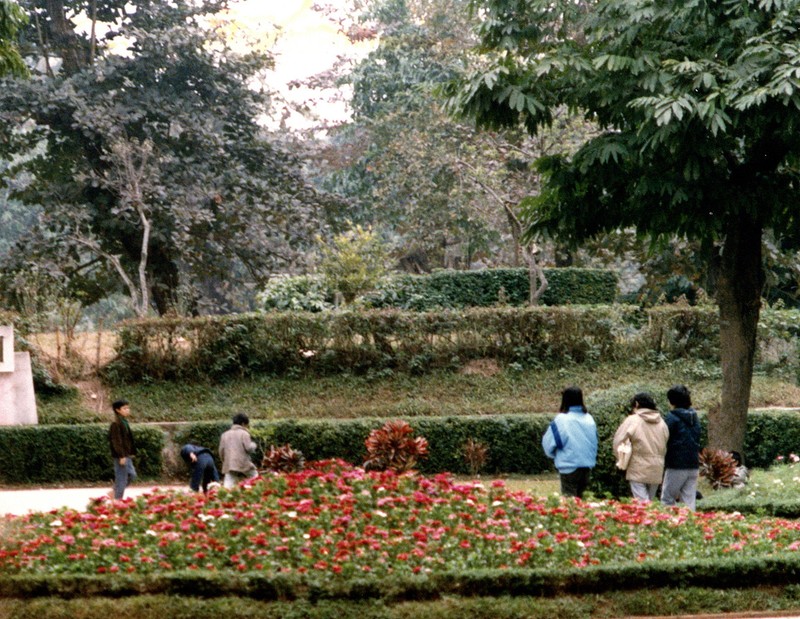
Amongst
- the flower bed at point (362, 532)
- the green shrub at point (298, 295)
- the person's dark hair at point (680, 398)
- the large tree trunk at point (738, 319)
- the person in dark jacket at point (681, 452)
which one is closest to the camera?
the flower bed at point (362, 532)

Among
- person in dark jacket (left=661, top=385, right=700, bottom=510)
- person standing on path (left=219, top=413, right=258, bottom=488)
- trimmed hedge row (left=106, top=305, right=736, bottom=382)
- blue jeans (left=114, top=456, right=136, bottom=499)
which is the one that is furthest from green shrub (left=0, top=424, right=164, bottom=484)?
person in dark jacket (left=661, top=385, right=700, bottom=510)

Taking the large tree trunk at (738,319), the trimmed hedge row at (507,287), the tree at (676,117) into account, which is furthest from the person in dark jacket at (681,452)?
the trimmed hedge row at (507,287)

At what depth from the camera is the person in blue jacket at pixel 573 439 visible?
10703 mm

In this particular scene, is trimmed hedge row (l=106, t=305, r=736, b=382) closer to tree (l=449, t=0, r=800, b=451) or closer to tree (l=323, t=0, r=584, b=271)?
tree (l=323, t=0, r=584, b=271)

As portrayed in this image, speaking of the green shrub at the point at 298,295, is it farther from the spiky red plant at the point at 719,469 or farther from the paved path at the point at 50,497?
the spiky red plant at the point at 719,469

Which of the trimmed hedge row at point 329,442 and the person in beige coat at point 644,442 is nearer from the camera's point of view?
the person in beige coat at point 644,442

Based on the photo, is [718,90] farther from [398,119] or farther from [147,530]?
[398,119]

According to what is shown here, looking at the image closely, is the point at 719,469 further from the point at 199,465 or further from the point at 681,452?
the point at 199,465

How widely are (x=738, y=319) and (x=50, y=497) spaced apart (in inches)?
351

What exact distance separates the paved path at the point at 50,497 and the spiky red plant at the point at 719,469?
6655mm

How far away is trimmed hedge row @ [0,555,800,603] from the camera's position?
7.49 meters

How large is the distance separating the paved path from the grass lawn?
8.41 feet

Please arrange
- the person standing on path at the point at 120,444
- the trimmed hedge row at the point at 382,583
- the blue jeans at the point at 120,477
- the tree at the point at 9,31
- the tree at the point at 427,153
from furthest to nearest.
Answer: the tree at the point at 427,153 < the tree at the point at 9,31 < the blue jeans at the point at 120,477 < the person standing on path at the point at 120,444 < the trimmed hedge row at the point at 382,583

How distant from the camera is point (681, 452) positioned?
10977 mm
